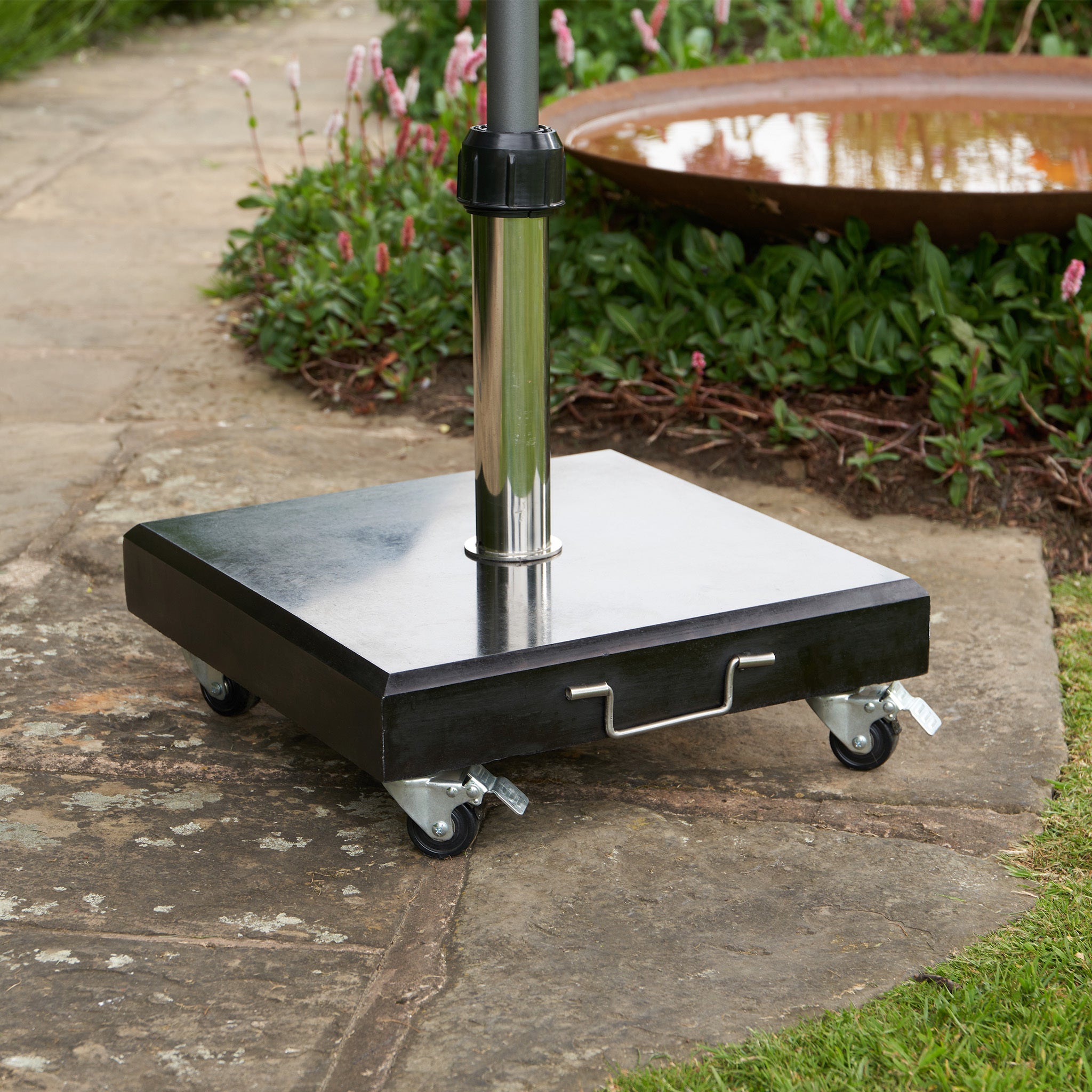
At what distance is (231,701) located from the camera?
7.32 feet

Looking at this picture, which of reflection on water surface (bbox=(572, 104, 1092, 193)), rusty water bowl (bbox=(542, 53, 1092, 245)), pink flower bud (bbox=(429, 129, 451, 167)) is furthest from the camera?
pink flower bud (bbox=(429, 129, 451, 167))

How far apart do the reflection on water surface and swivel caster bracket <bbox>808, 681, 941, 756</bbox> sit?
1467mm

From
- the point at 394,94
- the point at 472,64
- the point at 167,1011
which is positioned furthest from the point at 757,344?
the point at 167,1011

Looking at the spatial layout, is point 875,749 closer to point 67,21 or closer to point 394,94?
point 394,94

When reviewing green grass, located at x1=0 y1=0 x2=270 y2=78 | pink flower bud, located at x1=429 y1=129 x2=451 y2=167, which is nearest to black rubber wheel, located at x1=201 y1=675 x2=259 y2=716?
pink flower bud, located at x1=429 y1=129 x2=451 y2=167

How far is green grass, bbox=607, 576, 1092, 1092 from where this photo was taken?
4.82 ft

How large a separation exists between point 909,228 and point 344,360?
4.89 feet

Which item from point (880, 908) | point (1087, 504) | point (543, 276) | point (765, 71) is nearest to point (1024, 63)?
point (765, 71)

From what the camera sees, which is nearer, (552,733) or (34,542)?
(552,733)

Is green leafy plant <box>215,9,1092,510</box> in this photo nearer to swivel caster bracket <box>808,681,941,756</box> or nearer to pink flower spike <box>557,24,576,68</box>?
pink flower spike <box>557,24,576,68</box>

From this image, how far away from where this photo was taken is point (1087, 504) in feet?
10.0

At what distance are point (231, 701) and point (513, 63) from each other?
40.2 inches

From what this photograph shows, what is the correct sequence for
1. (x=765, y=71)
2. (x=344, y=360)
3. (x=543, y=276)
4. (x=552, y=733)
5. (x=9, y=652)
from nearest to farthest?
(x=552, y=733)
(x=543, y=276)
(x=9, y=652)
(x=344, y=360)
(x=765, y=71)

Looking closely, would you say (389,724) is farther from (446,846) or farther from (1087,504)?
(1087,504)
